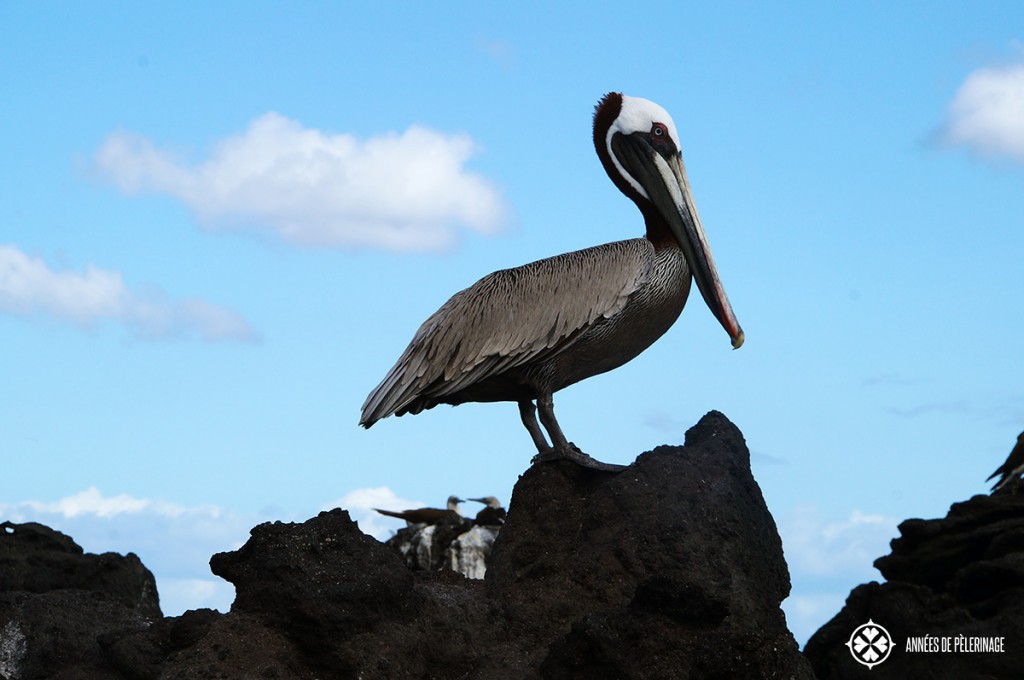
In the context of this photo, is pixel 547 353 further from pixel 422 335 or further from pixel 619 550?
pixel 619 550

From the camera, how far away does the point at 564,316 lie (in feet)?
28.9

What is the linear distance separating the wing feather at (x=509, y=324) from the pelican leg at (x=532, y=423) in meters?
0.37

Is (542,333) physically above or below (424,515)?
below

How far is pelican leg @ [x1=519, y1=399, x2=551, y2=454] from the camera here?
873 cm

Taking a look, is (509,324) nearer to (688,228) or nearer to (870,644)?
(688,228)

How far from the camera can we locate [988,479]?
36.2 feet

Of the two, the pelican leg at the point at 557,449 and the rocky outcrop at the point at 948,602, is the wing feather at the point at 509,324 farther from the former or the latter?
the rocky outcrop at the point at 948,602

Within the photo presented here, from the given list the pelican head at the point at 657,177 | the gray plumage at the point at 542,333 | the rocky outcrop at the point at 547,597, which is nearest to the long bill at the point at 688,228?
the pelican head at the point at 657,177

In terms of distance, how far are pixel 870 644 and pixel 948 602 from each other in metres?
0.61

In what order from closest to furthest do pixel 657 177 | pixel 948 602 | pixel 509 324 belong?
pixel 948 602
pixel 509 324
pixel 657 177

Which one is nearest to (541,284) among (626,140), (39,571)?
(626,140)

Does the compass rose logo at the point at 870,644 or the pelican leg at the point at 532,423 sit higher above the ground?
the pelican leg at the point at 532,423

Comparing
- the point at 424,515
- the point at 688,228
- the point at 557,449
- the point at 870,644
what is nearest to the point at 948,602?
the point at 870,644

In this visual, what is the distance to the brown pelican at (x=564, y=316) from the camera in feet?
28.8
